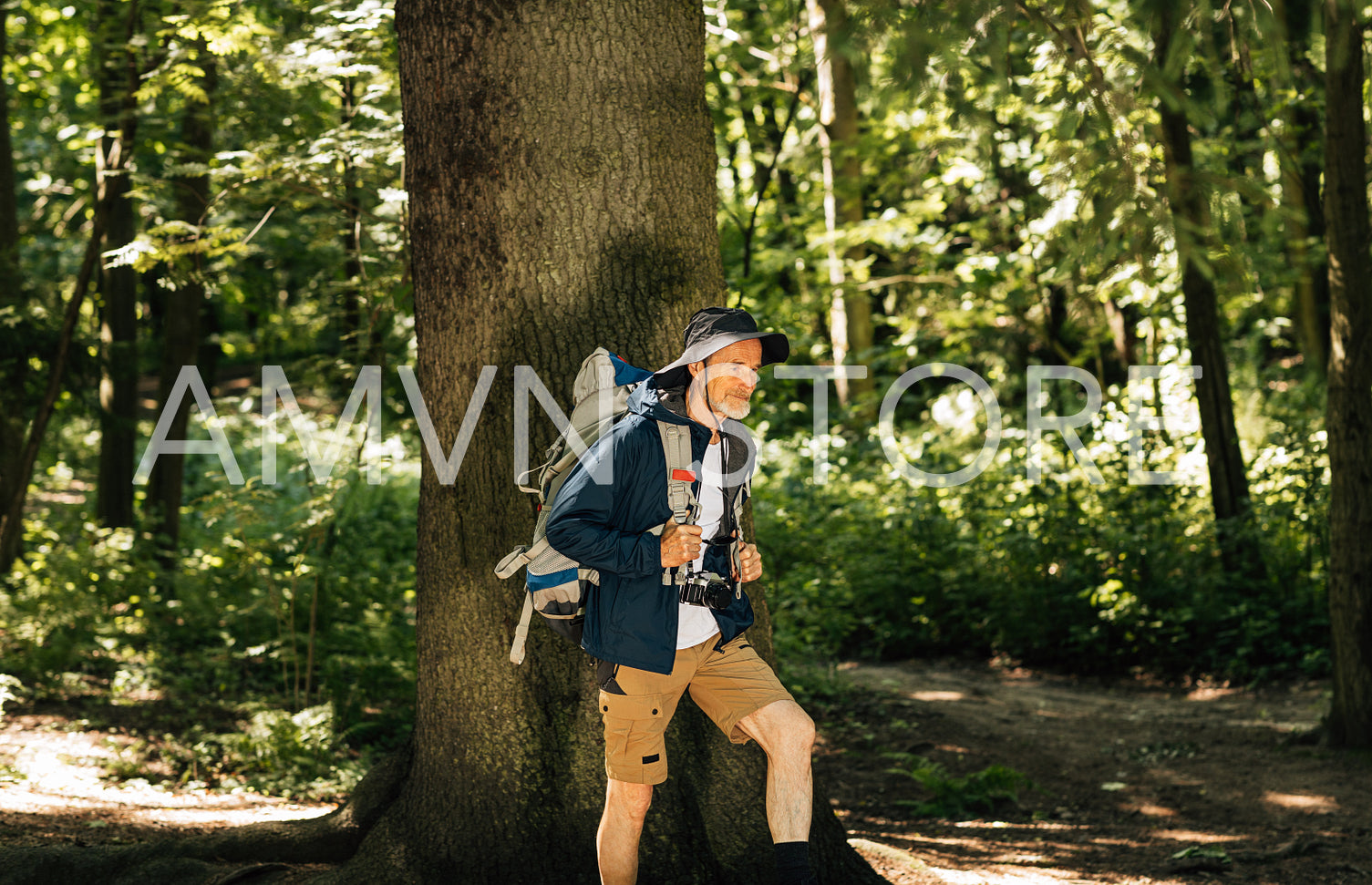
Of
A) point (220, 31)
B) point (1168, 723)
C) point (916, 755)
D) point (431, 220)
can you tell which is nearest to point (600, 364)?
point (431, 220)

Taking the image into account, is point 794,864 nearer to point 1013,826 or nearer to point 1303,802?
point 1013,826

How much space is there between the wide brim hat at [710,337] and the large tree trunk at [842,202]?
1088cm

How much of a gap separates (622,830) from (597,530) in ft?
3.42

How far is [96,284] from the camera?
1121cm

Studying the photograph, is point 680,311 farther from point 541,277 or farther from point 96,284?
point 96,284

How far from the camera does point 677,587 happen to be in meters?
3.41

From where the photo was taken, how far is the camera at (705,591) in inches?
136

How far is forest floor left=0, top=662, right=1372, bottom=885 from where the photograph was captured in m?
5.39

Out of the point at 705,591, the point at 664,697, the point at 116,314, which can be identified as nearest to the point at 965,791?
the point at 664,697

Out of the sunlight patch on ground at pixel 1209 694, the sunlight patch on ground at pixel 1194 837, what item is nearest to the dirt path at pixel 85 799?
the sunlight patch on ground at pixel 1194 837

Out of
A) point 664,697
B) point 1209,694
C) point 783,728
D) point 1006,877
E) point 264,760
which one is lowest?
Answer: point 1209,694

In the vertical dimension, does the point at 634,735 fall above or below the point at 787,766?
above

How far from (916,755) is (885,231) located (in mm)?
8882

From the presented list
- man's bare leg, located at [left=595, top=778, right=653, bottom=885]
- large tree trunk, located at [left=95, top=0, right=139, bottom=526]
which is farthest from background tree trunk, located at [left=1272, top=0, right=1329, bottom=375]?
large tree trunk, located at [left=95, top=0, right=139, bottom=526]
